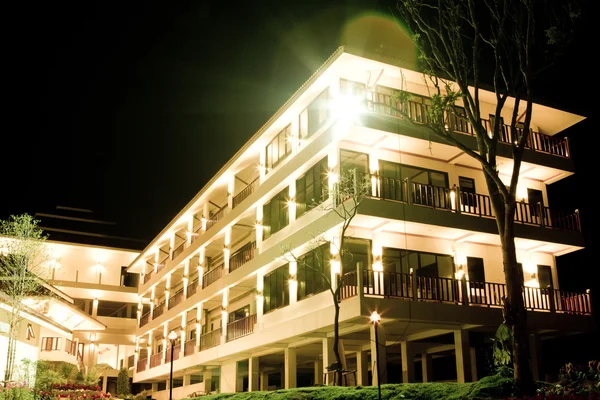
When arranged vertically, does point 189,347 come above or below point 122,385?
above

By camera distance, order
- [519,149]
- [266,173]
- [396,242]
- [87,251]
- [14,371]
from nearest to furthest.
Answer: [519,149] < [396,242] < [14,371] < [266,173] < [87,251]

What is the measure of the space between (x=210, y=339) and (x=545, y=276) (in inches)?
687

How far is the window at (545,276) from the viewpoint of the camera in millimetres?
26000

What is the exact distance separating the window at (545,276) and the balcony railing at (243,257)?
12.8 m

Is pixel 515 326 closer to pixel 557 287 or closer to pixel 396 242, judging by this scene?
pixel 396 242

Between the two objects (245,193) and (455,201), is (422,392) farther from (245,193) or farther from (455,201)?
(245,193)

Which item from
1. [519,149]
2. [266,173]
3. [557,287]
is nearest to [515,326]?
[519,149]

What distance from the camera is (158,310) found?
154 ft

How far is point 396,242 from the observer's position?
2330cm

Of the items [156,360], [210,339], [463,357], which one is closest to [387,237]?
[463,357]

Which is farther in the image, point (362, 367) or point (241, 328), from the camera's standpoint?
point (241, 328)

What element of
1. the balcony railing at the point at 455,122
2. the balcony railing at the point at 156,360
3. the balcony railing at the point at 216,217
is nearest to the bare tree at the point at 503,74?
the balcony railing at the point at 455,122

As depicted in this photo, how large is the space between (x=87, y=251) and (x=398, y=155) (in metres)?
38.4

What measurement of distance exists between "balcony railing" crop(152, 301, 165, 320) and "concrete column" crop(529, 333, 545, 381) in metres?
29.0
